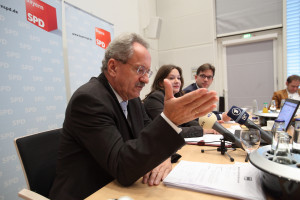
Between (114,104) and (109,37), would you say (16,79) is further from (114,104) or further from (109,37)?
(109,37)

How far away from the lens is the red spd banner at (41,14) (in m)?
2.18

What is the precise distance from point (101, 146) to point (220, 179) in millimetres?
509

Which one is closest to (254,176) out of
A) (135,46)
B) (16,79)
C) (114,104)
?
(114,104)

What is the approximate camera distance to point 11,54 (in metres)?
1.98

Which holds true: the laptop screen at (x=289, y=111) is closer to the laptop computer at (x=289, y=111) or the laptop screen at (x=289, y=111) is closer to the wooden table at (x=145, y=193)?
the laptop computer at (x=289, y=111)

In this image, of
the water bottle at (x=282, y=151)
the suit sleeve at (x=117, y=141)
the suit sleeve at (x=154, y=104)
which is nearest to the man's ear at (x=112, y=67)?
the suit sleeve at (x=117, y=141)

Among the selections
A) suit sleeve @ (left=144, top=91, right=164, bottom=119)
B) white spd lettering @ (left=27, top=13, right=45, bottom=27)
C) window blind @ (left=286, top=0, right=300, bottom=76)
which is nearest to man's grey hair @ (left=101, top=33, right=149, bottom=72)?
suit sleeve @ (left=144, top=91, right=164, bottom=119)

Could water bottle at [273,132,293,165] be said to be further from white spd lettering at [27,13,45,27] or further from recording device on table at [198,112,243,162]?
white spd lettering at [27,13,45,27]

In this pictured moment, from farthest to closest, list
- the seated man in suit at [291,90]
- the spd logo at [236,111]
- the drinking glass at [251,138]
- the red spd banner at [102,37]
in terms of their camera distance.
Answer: the seated man in suit at [291,90] → the red spd banner at [102,37] → the spd logo at [236,111] → the drinking glass at [251,138]

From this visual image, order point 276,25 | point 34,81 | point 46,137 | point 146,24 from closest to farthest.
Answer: point 46,137, point 34,81, point 276,25, point 146,24

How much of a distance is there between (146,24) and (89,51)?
2.57 meters

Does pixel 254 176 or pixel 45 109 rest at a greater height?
pixel 45 109

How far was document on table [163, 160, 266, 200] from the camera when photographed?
2.30 feet

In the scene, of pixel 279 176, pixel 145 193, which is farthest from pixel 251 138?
pixel 145 193
